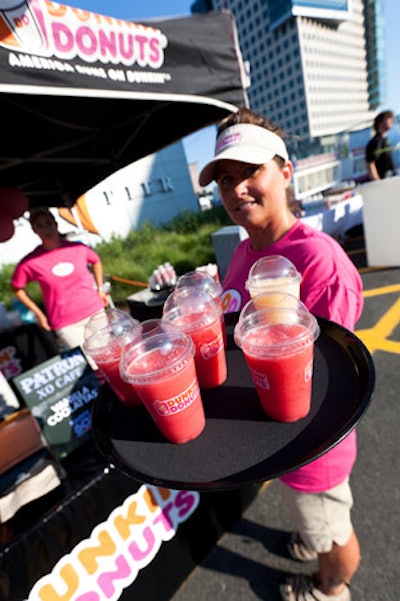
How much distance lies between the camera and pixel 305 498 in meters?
1.33

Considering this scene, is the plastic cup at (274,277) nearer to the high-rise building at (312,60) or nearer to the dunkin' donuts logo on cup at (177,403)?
the dunkin' donuts logo on cup at (177,403)

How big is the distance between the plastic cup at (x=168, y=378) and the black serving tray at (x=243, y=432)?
2.8 inches

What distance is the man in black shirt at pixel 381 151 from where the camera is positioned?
523 cm

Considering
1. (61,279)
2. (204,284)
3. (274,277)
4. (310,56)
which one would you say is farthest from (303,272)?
(310,56)

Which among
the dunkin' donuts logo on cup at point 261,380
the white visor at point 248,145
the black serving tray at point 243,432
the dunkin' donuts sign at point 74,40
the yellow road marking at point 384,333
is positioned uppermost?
the dunkin' donuts sign at point 74,40

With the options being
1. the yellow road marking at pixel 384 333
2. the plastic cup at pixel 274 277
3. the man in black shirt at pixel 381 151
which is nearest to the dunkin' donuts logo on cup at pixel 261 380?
the plastic cup at pixel 274 277

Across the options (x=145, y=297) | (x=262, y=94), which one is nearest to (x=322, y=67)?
(x=262, y=94)

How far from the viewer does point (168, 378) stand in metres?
0.81

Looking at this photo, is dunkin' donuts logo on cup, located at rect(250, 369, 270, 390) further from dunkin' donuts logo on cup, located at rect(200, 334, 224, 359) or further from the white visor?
the white visor

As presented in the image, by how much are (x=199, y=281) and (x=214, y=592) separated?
6.27ft

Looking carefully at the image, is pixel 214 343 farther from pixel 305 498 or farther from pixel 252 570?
pixel 252 570

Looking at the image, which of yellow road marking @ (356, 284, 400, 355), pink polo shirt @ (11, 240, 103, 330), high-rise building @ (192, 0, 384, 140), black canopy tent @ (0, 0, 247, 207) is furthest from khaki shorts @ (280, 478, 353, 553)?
high-rise building @ (192, 0, 384, 140)

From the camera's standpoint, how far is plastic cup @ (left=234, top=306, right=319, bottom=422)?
31.9 inches

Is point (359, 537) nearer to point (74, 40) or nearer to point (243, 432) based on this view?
point (243, 432)
